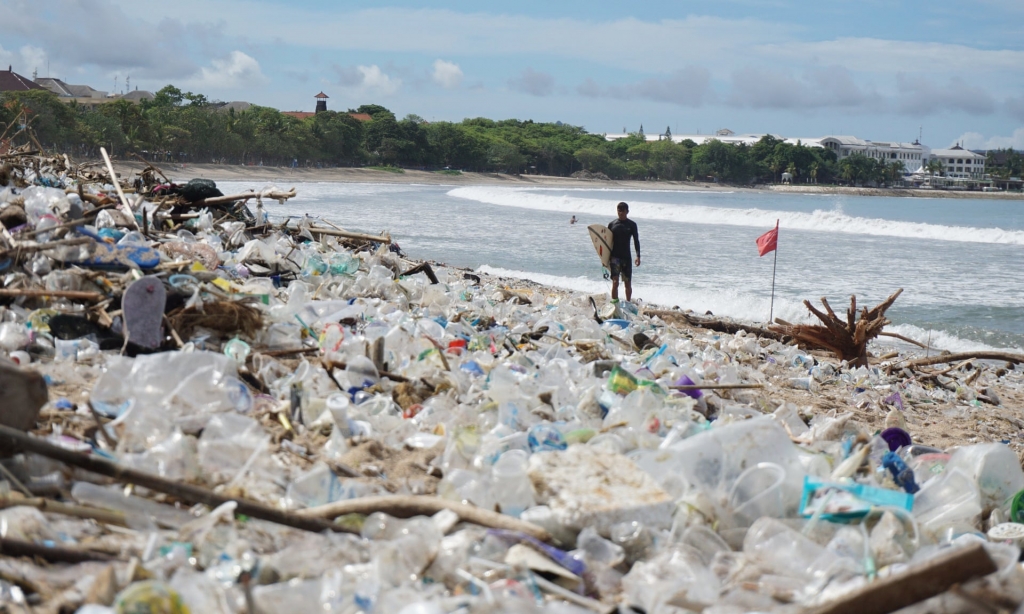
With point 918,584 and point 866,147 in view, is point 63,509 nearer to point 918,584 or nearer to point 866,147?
point 918,584

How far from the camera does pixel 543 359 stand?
4406 mm

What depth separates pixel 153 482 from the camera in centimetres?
214

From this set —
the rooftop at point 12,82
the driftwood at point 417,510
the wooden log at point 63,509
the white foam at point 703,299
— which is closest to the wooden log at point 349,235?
the driftwood at point 417,510

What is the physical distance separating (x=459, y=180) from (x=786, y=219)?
48361 mm

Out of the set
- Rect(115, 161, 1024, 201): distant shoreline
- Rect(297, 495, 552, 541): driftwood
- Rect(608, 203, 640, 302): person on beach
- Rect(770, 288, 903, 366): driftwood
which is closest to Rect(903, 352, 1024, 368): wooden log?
Rect(770, 288, 903, 366): driftwood

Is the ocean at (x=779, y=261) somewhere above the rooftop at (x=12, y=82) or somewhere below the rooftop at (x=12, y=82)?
below

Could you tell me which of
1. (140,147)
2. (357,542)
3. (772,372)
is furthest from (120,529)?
(140,147)

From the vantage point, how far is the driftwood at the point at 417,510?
7.45 ft

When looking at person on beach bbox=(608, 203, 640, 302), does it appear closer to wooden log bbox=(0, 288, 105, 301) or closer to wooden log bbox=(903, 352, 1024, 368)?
wooden log bbox=(903, 352, 1024, 368)

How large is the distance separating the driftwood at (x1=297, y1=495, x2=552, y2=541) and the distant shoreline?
1370 inches

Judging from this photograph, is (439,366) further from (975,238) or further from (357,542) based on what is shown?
(975,238)

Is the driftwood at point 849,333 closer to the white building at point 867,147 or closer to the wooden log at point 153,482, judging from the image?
the wooden log at point 153,482

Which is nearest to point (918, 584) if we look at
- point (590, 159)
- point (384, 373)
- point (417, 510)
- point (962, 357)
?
point (417, 510)

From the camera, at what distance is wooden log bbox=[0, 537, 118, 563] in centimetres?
187
